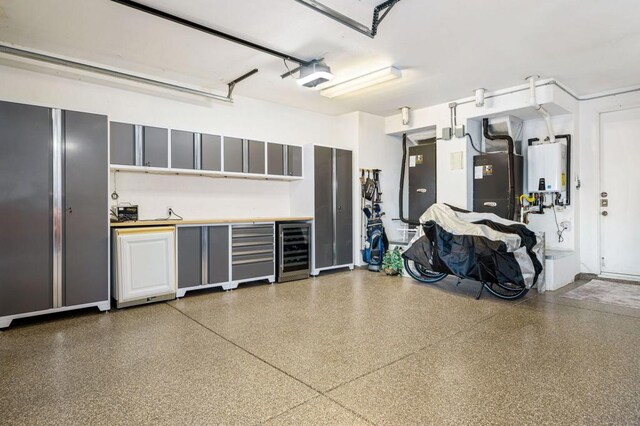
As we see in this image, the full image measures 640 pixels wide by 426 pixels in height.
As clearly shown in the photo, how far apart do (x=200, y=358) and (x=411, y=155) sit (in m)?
5.28

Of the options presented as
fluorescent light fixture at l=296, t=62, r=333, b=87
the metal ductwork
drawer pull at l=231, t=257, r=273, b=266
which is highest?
fluorescent light fixture at l=296, t=62, r=333, b=87

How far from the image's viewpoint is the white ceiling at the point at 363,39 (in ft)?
10.4

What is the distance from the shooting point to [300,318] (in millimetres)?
3662

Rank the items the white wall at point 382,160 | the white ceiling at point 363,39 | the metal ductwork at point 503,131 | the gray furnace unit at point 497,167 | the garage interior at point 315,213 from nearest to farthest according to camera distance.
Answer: the garage interior at point 315,213, the white ceiling at point 363,39, the gray furnace unit at point 497,167, the metal ductwork at point 503,131, the white wall at point 382,160

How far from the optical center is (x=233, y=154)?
513cm

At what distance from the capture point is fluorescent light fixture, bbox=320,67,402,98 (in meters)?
4.50

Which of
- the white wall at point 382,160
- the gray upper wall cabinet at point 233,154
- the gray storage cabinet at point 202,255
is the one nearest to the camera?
the gray storage cabinet at point 202,255

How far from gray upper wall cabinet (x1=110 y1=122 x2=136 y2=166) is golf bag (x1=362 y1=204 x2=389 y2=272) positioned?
3883 mm

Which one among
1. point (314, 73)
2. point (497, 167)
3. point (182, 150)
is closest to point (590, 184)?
point (497, 167)

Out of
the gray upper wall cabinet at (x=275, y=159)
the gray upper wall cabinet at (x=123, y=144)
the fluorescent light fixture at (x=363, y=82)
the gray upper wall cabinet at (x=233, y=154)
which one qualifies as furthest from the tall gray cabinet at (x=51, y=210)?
the fluorescent light fixture at (x=363, y=82)

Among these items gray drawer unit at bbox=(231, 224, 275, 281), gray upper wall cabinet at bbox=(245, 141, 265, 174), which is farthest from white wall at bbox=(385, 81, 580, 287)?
gray drawer unit at bbox=(231, 224, 275, 281)

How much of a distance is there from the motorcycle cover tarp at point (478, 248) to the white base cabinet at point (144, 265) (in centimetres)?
316

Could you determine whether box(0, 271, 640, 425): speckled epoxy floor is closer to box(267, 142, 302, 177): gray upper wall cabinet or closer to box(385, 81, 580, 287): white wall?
box(385, 81, 580, 287): white wall

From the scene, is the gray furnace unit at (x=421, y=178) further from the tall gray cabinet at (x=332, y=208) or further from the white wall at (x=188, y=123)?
the white wall at (x=188, y=123)
